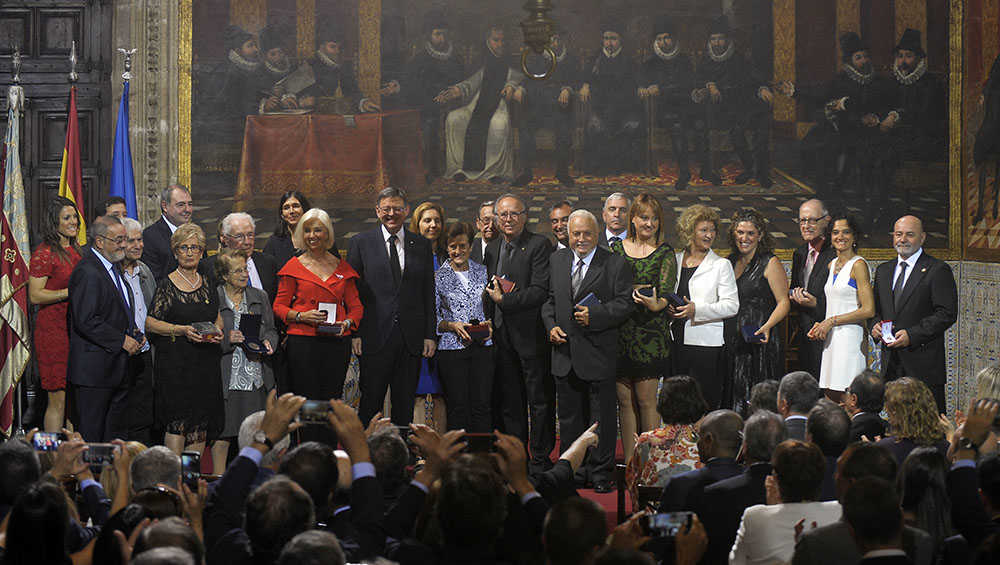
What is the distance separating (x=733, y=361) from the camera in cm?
860

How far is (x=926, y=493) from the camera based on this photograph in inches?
168

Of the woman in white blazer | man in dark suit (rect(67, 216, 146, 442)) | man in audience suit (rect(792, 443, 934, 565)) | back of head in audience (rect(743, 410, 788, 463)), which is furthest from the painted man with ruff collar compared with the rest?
man in audience suit (rect(792, 443, 934, 565))

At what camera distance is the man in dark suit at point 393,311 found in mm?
8203

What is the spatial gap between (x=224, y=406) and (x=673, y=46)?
6.08 meters

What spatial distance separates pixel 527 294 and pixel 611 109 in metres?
3.41

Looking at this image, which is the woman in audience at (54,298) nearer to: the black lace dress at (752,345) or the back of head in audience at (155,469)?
the back of head in audience at (155,469)

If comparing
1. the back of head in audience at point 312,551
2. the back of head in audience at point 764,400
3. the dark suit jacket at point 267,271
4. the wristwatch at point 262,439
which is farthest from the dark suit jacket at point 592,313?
the back of head in audience at point 312,551

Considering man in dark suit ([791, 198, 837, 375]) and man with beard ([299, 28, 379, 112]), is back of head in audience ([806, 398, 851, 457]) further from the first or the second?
man with beard ([299, 28, 379, 112])

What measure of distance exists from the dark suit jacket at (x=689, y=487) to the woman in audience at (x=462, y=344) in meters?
4.00

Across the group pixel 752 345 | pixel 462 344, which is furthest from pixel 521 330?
pixel 752 345

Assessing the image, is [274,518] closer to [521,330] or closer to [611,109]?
[521,330]

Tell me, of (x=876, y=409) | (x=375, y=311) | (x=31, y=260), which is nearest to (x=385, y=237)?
(x=375, y=311)

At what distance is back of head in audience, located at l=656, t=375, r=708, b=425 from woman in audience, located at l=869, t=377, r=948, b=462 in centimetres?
92

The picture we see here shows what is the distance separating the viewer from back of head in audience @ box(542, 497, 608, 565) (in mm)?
3027
